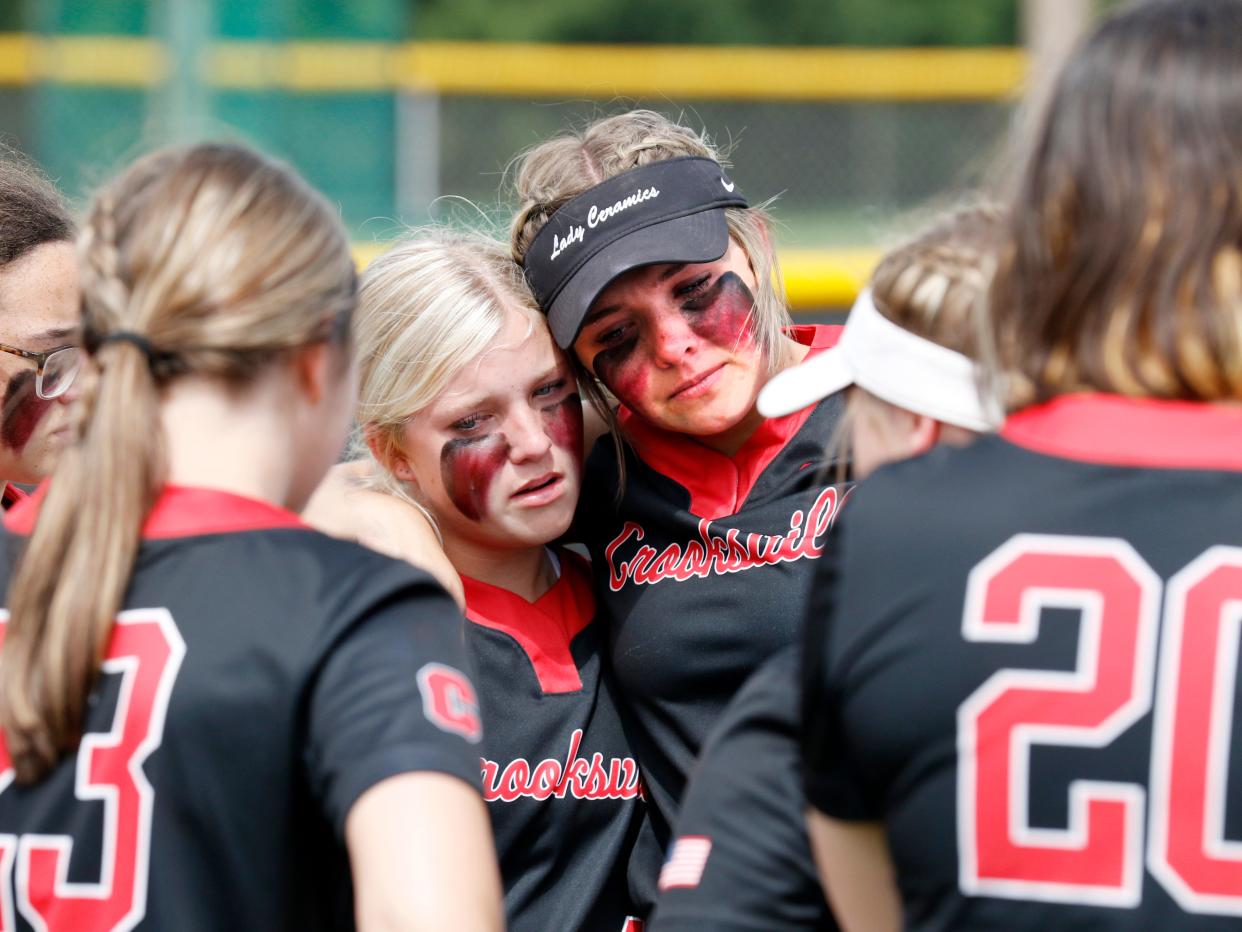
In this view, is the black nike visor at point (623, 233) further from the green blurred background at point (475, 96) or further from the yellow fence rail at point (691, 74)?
the yellow fence rail at point (691, 74)

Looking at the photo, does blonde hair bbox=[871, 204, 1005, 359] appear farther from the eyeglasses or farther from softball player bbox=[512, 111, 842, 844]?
the eyeglasses

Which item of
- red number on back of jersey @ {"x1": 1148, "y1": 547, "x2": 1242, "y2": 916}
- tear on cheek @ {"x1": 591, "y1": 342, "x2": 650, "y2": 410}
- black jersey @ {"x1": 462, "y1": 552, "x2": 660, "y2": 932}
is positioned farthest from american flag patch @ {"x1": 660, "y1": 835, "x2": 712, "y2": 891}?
tear on cheek @ {"x1": 591, "y1": 342, "x2": 650, "y2": 410}

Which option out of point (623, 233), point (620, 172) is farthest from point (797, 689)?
point (620, 172)

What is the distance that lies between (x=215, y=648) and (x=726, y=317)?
1.33m

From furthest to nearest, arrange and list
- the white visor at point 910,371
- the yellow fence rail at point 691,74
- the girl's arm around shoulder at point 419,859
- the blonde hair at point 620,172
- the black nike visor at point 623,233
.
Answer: the yellow fence rail at point 691,74, the blonde hair at point 620,172, the black nike visor at point 623,233, the white visor at point 910,371, the girl's arm around shoulder at point 419,859

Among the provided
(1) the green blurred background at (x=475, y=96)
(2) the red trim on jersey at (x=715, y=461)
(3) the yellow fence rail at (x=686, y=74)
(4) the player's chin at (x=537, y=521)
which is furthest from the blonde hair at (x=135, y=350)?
(3) the yellow fence rail at (x=686, y=74)

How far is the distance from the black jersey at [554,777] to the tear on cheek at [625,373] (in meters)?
0.42

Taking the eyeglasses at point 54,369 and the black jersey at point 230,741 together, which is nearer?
the black jersey at point 230,741

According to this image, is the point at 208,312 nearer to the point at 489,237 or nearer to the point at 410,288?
the point at 410,288

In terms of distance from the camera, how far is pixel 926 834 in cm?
137

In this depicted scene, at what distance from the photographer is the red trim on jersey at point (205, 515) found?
5.12 feet

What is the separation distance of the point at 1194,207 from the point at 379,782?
95cm

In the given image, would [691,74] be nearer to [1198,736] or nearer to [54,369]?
[54,369]

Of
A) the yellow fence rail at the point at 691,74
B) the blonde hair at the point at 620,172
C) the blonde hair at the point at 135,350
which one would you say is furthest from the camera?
the yellow fence rail at the point at 691,74
